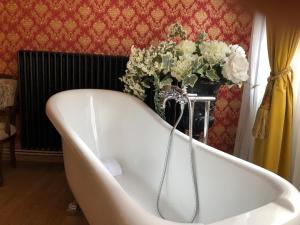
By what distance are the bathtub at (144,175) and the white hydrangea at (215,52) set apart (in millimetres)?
512

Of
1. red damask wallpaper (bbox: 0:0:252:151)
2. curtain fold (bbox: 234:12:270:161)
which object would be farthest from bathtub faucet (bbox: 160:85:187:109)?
red damask wallpaper (bbox: 0:0:252:151)

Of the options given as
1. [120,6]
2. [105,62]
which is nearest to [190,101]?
[105,62]

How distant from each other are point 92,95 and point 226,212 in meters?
1.43

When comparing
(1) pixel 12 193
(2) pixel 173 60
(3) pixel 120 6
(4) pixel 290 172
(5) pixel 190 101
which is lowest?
(1) pixel 12 193

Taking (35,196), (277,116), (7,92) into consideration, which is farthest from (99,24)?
(277,116)

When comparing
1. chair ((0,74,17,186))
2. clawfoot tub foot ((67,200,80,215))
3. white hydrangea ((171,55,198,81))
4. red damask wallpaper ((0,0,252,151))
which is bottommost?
clawfoot tub foot ((67,200,80,215))

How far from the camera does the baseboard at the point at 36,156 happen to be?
316cm

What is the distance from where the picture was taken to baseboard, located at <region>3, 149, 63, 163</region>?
10.4ft

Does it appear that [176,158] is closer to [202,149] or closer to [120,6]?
[202,149]

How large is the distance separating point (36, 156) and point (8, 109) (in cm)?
57

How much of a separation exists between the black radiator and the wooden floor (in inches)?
17.8

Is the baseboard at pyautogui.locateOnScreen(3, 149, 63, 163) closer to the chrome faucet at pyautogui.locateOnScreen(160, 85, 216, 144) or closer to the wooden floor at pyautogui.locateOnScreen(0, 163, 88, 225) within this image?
the wooden floor at pyautogui.locateOnScreen(0, 163, 88, 225)

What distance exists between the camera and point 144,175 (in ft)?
8.09

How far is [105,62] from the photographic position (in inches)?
114
